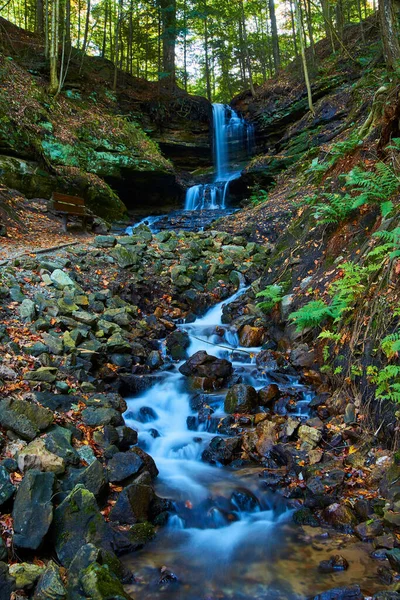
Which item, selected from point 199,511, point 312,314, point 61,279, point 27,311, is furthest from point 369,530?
point 61,279

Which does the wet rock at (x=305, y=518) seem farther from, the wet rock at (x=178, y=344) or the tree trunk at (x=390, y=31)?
the tree trunk at (x=390, y=31)

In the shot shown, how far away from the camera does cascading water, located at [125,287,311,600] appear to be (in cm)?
339

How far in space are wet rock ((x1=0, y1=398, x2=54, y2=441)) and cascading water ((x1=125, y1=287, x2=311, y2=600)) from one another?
56.7 inches

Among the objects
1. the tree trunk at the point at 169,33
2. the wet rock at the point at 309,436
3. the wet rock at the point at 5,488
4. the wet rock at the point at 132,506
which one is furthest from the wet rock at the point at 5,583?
the tree trunk at the point at 169,33

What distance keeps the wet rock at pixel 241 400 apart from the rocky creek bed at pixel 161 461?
0.02m

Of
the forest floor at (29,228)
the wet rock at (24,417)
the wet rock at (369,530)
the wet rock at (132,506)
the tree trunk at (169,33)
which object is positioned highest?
the tree trunk at (169,33)

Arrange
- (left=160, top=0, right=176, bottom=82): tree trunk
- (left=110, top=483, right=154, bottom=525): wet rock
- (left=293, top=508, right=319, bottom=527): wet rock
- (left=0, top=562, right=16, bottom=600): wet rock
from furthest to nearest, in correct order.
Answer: (left=160, top=0, right=176, bottom=82): tree trunk → (left=293, top=508, right=319, bottom=527): wet rock → (left=110, top=483, right=154, bottom=525): wet rock → (left=0, top=562, right=16, bottom=600): wet rock

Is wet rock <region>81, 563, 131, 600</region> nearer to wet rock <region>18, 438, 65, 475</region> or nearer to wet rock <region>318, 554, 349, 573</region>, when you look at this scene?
wet rock <region>18, 438, 65, 475</region>

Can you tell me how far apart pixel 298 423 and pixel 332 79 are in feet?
60.0

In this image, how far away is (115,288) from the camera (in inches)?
350

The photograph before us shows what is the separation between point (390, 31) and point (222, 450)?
9760 mm

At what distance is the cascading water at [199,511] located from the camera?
11.1ft

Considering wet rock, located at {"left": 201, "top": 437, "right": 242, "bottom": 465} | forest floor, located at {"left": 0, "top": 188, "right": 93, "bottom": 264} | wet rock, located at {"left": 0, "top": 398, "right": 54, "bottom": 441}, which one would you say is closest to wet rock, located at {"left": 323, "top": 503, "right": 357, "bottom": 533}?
wet rock, located at {"left": 201, "top": 437, "right": 242, "bottom": 465}

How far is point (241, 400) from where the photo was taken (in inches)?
225
